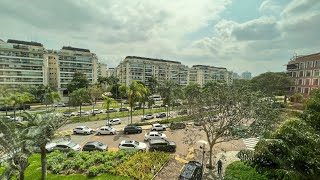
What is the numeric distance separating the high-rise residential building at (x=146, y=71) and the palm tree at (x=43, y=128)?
92516 mm

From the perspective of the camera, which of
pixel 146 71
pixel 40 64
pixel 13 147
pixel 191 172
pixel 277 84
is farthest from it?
pixel 146 71

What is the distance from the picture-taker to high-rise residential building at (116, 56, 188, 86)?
112 meters

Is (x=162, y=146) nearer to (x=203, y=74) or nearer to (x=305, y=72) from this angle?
(x=305, y=72)

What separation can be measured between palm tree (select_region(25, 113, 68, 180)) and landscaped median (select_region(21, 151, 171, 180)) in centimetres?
210

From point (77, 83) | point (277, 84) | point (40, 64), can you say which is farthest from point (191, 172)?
point (40, 64)

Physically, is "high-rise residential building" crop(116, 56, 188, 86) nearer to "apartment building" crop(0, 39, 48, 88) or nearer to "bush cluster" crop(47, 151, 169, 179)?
"apartment building" crop(0, 39, 48, 88)

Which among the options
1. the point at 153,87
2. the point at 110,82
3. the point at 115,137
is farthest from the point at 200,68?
the point at 115,137

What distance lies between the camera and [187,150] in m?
→ 26.6

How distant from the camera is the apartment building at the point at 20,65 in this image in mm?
72750

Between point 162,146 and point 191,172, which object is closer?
point 191,172

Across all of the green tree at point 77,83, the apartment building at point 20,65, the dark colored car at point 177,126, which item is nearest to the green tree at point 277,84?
the dark colored car at point 177,126

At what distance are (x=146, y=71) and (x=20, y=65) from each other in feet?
196

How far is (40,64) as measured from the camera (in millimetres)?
79688

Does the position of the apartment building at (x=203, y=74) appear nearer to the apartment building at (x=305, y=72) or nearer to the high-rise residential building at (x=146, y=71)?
the high-rise residential building at (x=146, y=71)
